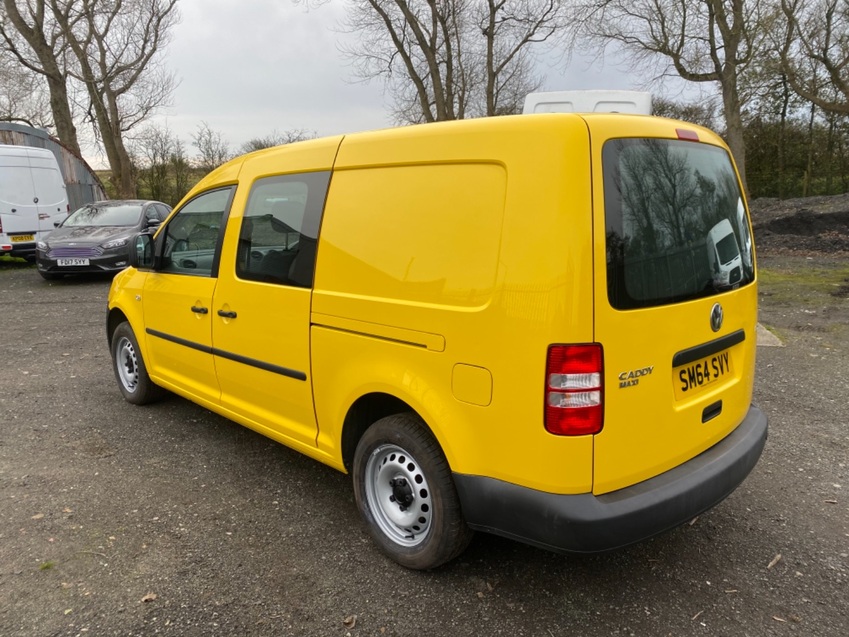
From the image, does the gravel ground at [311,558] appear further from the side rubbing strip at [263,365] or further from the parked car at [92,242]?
the parked car at [92,242]

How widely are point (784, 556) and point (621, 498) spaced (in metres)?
1.22

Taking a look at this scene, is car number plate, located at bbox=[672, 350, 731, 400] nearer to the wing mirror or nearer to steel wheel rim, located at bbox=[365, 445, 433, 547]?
steel wheel rim, located at bbox=[365, 445, 433, 547]

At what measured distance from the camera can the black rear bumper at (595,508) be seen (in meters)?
2.14

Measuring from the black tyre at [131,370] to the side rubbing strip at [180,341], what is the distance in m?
0.38

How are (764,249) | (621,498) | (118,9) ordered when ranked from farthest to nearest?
(118,9) → (764,249) → (621,498)

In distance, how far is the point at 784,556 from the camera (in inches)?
110

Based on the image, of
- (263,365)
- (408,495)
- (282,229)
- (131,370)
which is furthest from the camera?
(131,370)

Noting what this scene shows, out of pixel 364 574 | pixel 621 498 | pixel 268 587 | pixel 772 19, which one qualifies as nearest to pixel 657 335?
pixel 621 498

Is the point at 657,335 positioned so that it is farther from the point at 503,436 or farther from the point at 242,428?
the point at 242,428

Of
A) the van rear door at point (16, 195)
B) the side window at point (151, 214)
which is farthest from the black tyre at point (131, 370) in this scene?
the van rear door at point (16, 195)

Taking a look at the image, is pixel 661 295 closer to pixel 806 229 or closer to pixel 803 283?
pixel 803 283

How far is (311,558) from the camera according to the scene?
282 cm

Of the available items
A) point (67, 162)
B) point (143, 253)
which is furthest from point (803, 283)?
point (67, 162)

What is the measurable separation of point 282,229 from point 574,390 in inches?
71.0
